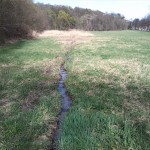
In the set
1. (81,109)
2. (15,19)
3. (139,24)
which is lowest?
(139,24)

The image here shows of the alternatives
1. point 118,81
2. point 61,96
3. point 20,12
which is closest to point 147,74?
point 118,81

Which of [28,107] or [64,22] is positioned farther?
[64,22]

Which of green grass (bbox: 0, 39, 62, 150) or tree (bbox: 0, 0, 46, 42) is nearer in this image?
green grass (bbox: 0, 39, 62, 150)

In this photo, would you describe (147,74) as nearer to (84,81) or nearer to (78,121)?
(84,81)

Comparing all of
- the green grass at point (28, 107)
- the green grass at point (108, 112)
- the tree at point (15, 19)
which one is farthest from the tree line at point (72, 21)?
the green grass at point (108, 112)

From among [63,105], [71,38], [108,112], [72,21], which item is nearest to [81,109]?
[108,112]

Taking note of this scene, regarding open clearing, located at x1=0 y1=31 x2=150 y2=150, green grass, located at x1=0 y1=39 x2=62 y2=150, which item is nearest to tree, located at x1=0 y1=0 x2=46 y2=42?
green grass, located at x1=0 y1=39 x2=62 y2=150

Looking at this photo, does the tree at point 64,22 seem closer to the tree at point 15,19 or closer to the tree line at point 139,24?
the tree line at point 139,24

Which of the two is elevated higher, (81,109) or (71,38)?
(81,109)

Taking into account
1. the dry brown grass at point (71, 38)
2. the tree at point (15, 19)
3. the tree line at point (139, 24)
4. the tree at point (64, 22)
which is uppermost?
the tree at point (15, 19)

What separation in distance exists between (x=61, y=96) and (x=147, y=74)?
622 cm

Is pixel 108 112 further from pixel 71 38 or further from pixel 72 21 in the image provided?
pixel 72 21

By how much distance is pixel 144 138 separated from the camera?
7.55 m

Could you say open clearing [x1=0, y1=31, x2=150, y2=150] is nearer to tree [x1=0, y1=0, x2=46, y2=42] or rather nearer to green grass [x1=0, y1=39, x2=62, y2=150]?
green grass [x1=0, y1=39, x2=62, y2=150]
